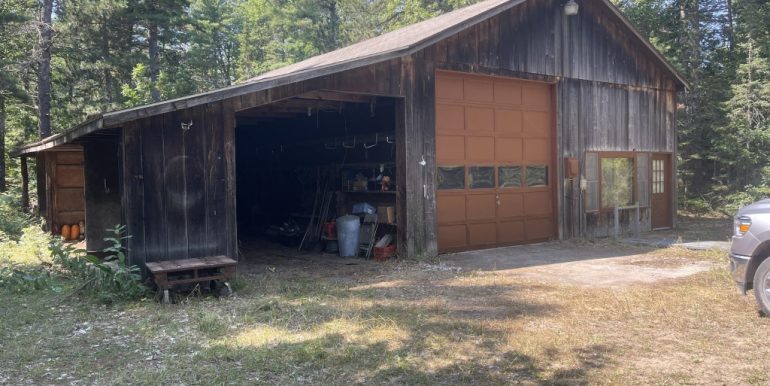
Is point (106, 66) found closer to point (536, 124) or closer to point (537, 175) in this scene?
point (536, 124)

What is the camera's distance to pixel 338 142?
44.0ft

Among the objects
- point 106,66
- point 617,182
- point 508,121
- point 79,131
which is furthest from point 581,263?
point 106,66

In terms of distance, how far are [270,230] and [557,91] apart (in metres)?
7.97

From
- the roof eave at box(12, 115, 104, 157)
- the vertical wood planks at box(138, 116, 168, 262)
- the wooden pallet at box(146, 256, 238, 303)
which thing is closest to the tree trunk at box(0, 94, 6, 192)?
the roof eave at box(12, 115, 104, 157)

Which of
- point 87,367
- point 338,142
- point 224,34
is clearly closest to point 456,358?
point 87,367

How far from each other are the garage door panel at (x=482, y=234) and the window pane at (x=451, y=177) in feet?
2.95

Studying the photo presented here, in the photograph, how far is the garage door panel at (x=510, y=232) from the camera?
12453 millimetres

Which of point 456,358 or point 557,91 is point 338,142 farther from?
point 456,358

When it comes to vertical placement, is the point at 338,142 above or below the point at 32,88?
below

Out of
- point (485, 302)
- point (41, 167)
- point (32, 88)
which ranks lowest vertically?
point (485, 302)

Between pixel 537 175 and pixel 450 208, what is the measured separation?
8.90ft

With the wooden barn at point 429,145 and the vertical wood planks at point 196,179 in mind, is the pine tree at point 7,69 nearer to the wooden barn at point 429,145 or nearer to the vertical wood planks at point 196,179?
the wooden barn at point 429,145

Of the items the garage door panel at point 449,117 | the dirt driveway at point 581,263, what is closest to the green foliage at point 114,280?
the dirt driveway at point 581,263

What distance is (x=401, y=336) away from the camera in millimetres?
5758
